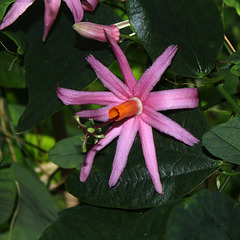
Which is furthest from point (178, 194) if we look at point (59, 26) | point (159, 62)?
point (59, 26)

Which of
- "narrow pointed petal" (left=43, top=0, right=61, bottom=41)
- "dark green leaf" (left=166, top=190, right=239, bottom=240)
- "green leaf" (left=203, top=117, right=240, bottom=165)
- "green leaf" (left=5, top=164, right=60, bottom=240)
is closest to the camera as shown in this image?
"dark green leaf" (left=166, top=190, right=239, bottom=240)

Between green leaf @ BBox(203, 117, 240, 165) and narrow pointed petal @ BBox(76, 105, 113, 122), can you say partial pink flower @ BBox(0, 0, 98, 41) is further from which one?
green leaf @ BBox(203, 117, 240, 165)

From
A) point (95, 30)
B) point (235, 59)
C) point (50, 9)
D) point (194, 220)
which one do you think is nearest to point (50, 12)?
point (50, 9)

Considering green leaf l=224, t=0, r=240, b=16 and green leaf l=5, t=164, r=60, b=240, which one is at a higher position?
green leaf l=224, t=0, r=240, b=16

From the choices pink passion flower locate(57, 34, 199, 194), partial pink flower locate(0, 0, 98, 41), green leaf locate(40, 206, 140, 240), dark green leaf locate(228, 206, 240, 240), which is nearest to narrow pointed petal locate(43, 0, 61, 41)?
partial pink flower locate(0, 0, 98, 41)

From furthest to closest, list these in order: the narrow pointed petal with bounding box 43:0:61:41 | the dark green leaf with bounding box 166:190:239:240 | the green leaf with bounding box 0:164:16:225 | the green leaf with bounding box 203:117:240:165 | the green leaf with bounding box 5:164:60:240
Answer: the green leaf with bounding box 5:164:60:240 < the green leaf with bounding box 0:164:16:225 < the narrow pointed petal with bounding box 43:0:61:41 < the green leaf with bounding box 203:117:240:165 < the dark green leaf with bounding box 166:190:239:240

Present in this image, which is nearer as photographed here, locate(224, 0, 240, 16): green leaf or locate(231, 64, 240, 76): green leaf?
locate(231, 64, 240, 76): green leaf

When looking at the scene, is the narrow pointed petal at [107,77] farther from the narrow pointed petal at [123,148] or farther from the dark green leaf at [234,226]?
the dark green leaf at [234,226]
